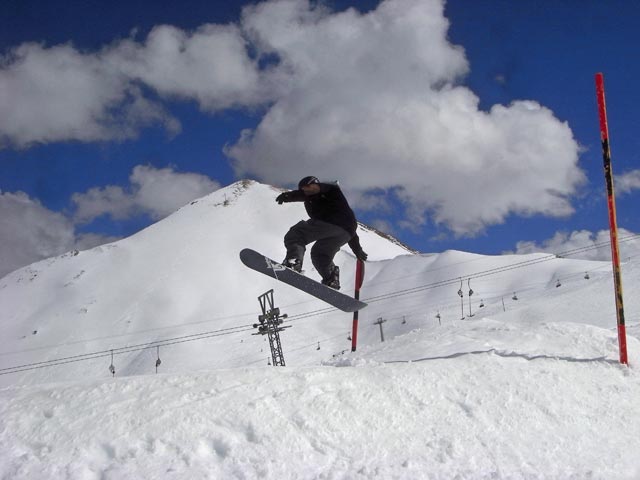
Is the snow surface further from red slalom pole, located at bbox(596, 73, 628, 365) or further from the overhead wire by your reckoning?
the overhead wire

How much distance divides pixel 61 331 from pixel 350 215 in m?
97.8

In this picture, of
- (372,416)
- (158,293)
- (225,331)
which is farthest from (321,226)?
(158,293)

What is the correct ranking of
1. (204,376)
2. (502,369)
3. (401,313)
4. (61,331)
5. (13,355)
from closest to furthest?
(204,376) < (502,369) < (401,313) < (13,355) < (61,331)

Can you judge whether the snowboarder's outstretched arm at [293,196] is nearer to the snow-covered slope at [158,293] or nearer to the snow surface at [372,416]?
the snow surface at [372,416]

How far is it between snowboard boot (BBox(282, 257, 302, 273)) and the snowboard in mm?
95

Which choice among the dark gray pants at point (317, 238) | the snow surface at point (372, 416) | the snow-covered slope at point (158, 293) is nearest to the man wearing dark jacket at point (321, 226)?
the dark gray pants at point (317, 238)

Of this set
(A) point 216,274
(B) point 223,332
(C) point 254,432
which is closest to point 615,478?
(C) point 254,432

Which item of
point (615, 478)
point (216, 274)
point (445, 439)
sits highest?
point (216, 274)

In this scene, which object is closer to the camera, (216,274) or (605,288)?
(605,288)

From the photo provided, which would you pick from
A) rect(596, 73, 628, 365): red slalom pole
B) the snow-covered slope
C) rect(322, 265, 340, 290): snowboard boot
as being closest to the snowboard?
rect(322, 265, 340, 290): snowboard boot

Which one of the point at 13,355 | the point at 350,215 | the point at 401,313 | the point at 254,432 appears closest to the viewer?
the point at 254,432

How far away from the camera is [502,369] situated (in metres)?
7.90

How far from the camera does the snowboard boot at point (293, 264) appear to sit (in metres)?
9.55

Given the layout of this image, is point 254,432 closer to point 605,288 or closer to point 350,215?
point 350,215
